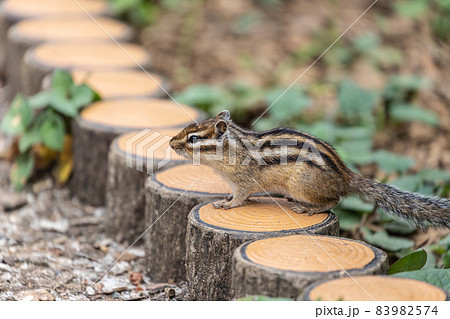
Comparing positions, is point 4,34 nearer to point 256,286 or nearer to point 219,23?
point 219,23

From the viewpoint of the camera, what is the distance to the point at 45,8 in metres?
8.66

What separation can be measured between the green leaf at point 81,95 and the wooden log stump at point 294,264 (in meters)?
2.75

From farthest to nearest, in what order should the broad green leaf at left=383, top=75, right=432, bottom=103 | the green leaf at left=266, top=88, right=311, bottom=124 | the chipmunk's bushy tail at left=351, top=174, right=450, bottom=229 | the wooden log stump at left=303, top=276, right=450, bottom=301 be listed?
the broad green leaf at left=383, top=75, right=432, bottom=103 < the green leaf at left=266, top=88, right=311, bottom=124 < the chipmunk's bushy tail at left=351, top=174, right=450, bottom=229 < the wooden log stump at left=303, top=276, right=450, bottom=301

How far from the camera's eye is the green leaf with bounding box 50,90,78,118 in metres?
5.49

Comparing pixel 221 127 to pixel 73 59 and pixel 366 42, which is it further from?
pixel 366 42

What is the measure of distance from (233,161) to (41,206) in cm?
227

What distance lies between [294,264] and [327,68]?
538 centimetres

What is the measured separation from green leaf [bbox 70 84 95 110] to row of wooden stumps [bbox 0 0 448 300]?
9cm

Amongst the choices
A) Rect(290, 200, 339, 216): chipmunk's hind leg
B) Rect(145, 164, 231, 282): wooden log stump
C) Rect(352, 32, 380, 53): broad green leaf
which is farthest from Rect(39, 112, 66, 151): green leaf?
Rect(352, 32, 380, 53): broad green leaf

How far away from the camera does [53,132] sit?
5.56m

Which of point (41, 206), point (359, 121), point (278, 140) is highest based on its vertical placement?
point (278, 140)

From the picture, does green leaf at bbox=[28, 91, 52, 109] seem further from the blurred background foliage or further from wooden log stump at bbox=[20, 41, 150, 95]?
the blurred background foliage
